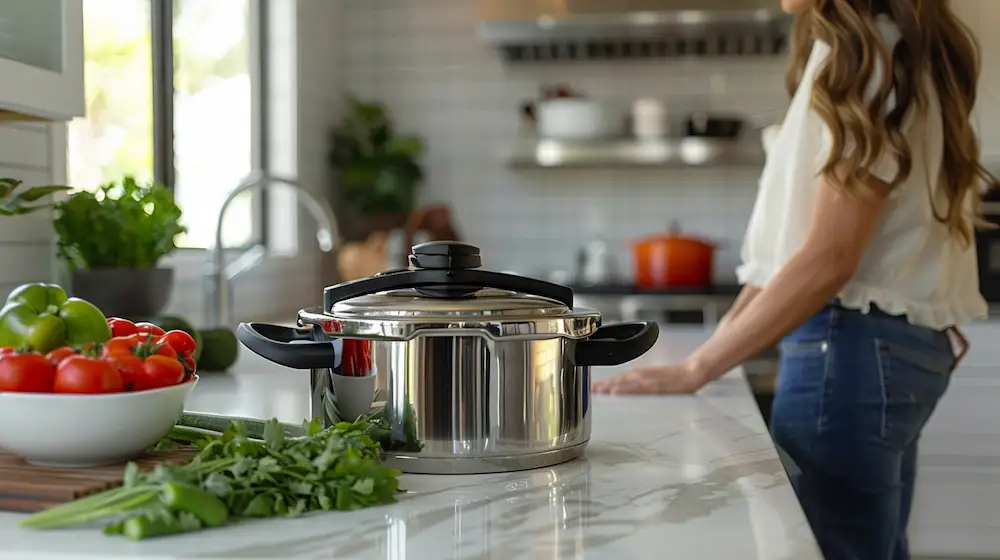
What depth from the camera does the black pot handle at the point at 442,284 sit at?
100 cm

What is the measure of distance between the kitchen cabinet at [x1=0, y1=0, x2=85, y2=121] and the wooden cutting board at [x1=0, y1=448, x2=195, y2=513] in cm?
56

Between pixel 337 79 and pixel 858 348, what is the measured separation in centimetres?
289

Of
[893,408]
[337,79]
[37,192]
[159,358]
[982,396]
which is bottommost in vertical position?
[982,396]

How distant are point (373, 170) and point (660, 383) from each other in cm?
245

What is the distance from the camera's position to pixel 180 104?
2.86m

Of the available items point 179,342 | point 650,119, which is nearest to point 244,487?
point 179,342

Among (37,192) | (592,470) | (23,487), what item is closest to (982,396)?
(592,470)

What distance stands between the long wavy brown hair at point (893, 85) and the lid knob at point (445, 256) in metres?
0.62

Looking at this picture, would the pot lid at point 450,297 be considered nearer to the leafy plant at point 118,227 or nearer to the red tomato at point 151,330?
the red tomato at point 151,330

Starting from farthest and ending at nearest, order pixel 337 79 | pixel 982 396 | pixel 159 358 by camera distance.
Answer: pixel 337 79 → pixel 982 396 → pixel 159 358

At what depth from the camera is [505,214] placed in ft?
13.3

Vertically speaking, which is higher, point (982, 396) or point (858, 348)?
point (858, 348)

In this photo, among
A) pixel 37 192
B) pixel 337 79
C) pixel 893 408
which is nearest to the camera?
pixel 37 192

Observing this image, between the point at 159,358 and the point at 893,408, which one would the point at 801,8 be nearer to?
the point at 893,408
